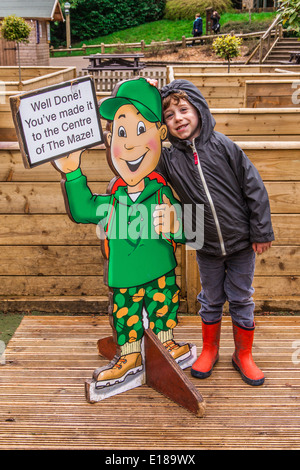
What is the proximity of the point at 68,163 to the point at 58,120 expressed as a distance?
0.65ft

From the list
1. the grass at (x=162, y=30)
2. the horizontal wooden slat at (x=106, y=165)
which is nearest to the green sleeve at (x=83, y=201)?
the horizontal wooden slat at (x=106, y=165)

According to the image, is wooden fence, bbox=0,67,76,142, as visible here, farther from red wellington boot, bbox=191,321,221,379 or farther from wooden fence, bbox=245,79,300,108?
red wellington boot, bbox=191,321,221,379

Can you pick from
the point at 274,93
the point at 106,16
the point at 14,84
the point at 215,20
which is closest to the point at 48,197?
the point at 14,84

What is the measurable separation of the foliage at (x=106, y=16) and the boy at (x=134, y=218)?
38.8 m

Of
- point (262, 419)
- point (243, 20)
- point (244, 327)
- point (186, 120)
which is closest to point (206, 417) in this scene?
point (262, 419)

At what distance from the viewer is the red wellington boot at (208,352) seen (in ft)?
9.78

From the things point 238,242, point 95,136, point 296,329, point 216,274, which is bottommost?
point 296,329

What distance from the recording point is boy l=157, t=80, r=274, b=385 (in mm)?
2611

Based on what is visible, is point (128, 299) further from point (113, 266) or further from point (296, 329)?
point (296, 329)

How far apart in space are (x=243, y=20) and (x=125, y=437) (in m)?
35.8

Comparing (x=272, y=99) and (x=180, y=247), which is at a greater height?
(x=272, y=99)

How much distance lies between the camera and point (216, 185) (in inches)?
103

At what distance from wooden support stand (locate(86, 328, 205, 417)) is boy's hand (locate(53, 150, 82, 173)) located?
3.02 ft

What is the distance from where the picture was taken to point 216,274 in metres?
2.87
